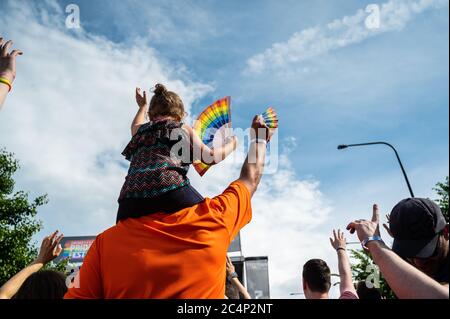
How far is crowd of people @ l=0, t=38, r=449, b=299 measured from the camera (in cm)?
186

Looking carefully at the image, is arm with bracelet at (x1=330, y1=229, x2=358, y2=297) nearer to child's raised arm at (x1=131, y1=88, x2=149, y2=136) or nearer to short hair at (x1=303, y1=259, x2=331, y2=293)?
short hair at (x1=303, y1=259, x2=331, y2=293)

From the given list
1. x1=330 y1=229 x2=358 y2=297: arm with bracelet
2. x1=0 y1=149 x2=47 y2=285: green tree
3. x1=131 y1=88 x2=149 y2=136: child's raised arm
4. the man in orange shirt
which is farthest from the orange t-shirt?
x1=0 y1=149 x2=47 y2=285: green tree

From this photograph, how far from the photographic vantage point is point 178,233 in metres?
2.03

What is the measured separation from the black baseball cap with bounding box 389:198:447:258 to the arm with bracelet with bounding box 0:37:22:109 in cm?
228

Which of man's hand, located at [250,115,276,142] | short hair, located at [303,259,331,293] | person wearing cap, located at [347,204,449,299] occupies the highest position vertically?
man's hand, located at [250,115,276,142]

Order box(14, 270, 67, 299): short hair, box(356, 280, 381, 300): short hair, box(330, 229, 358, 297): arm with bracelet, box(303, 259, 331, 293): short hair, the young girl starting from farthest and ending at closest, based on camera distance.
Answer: box(356, 280, 381, 300): short hair, box(303, 259, 331, 293): short hair, box(330, 229, 358, 297): arm with bracelet, box(14, 270, 67, 299): short hair, the young girl

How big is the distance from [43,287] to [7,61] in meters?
1.41

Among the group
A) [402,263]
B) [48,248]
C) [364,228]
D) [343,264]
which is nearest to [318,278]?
[343,264]

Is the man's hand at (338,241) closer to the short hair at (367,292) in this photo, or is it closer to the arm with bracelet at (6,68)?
the short hair at (367,292)

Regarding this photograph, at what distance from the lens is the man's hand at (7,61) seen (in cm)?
240

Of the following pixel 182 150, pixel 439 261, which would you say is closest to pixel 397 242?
pixel 439 261

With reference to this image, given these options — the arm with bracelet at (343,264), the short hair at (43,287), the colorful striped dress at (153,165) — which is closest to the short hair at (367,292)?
the arm with bracelet at (343,264)
